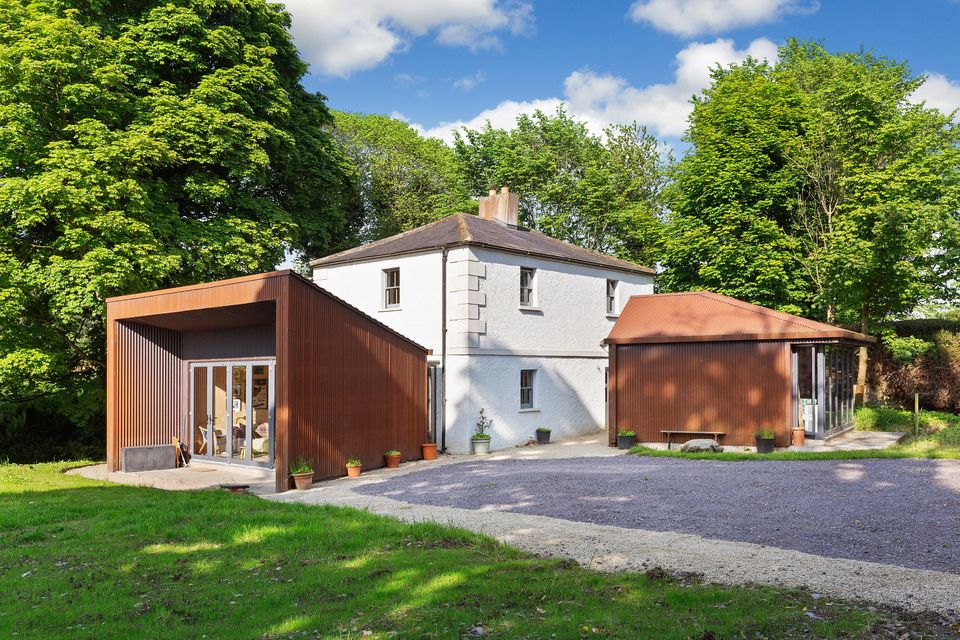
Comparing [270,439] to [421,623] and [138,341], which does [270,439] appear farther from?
[421,623]

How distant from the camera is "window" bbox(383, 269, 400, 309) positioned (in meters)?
21.7

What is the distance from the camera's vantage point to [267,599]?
628cm

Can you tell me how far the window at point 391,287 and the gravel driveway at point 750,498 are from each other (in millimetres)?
7134

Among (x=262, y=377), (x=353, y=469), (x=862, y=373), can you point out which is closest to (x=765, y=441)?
(x=862, y=373)

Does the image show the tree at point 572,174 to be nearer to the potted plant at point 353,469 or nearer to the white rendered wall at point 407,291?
the white rendered wall at point 407,291

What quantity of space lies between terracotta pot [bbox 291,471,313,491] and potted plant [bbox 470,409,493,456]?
637 centimetres

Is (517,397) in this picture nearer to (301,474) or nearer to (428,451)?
(428,451)

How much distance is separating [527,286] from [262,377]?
8583 millimetres

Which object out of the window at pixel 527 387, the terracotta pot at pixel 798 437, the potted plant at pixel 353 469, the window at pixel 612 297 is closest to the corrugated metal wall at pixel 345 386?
the potted plant at pixel 353 469

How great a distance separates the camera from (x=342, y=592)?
646cm

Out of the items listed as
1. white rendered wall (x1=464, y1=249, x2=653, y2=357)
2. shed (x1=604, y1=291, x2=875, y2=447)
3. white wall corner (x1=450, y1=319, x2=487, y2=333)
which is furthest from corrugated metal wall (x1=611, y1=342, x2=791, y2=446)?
white wall corner (x1=450, y1=319, x2=487, y2=333)

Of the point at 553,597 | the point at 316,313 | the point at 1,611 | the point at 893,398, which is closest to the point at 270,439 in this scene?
the point at 316,313

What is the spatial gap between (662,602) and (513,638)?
152 cm

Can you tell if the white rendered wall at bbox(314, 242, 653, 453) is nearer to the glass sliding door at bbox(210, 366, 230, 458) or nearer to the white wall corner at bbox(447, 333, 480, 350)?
the white wall corner at bbox(447, 333, 480, 350)
